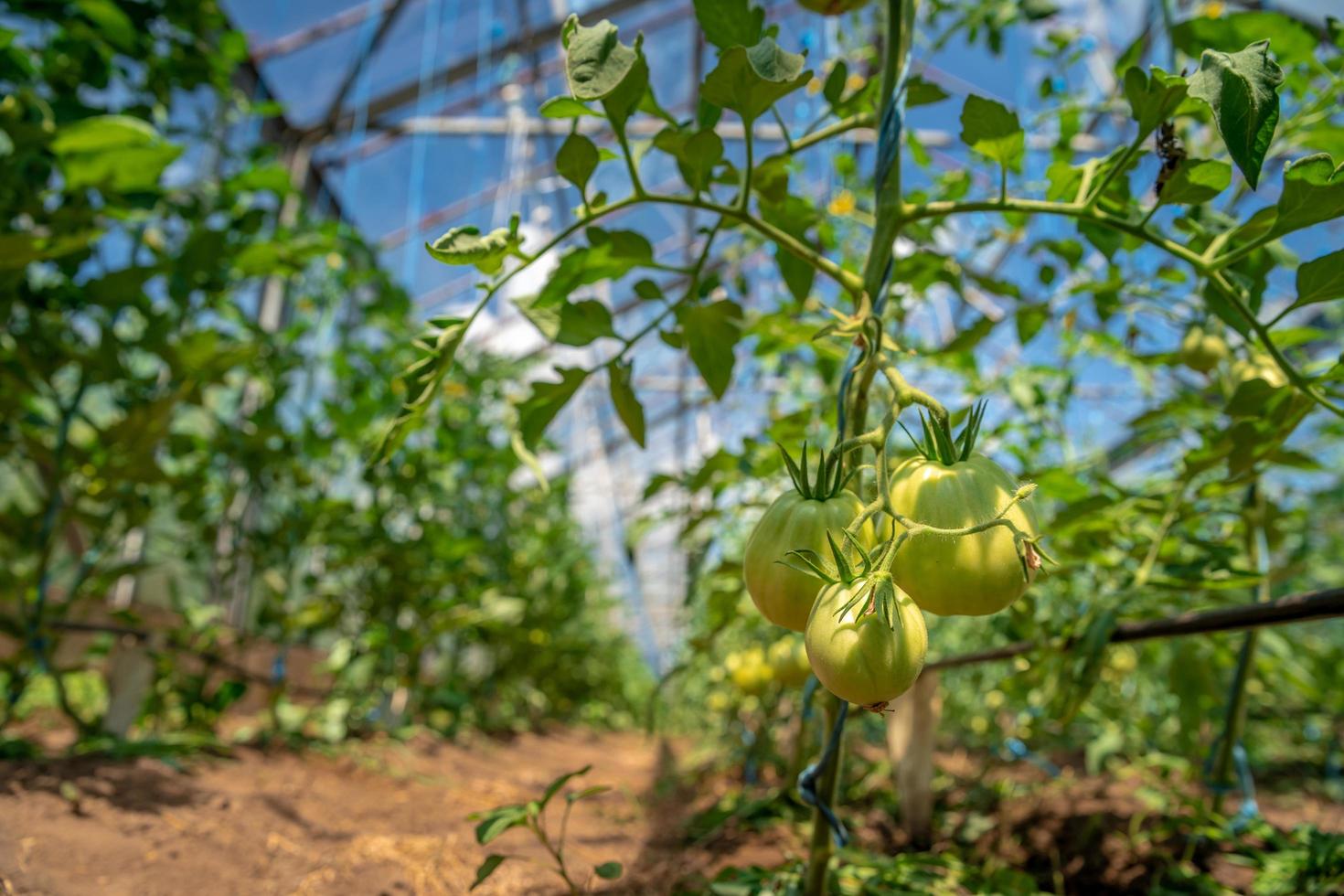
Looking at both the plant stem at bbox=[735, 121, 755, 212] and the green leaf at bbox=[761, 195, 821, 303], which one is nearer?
the plant stem at bbox=[735, 121, 755, 212]

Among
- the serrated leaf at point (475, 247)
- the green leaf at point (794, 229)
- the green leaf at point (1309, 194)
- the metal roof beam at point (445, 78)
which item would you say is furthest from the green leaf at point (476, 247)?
the metal roof beam at point (445, 78)

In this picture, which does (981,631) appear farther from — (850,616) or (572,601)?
(572,601)

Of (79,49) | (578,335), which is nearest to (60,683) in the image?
(79,49)

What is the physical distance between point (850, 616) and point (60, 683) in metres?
1.36

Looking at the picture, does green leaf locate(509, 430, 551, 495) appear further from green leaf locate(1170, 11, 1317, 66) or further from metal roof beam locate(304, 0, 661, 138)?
metal roof beam locate(304, 0, 661, 138)

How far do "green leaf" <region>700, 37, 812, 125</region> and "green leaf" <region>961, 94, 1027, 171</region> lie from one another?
0.15 metres

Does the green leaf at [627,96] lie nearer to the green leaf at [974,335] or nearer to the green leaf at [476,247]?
the green leaf at [476,247]

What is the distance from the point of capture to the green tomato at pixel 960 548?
1.37ft

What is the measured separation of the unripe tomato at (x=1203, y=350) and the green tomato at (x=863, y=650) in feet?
2.13

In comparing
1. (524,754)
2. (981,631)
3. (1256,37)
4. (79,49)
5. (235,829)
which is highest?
(79,49)

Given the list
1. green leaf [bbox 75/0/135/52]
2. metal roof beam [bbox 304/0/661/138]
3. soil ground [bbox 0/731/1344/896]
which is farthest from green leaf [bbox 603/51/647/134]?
metal roof beam [bbox 304/0/661/138]

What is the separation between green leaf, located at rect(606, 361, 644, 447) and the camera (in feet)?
2.28

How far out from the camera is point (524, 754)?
2.86 metres

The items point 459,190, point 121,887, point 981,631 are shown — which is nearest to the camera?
point 121,887
